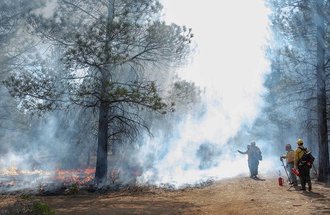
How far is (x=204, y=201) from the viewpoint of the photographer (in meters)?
11.6

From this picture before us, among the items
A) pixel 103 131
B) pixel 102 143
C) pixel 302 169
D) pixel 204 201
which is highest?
pixel 103 131

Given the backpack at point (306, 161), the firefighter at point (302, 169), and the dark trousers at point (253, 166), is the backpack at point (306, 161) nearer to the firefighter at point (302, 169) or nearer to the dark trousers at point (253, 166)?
the firefighter at point (302, 169)

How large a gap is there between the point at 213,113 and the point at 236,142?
3.79 meters

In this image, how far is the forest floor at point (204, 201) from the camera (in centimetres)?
962

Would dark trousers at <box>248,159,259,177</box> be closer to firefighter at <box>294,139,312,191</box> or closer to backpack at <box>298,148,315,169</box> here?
firefighter at <box>294,139,312,191</box>

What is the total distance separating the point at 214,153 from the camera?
2433 centimetres

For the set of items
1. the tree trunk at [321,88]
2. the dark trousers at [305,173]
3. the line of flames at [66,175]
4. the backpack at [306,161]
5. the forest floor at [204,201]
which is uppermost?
the tree trunk at [321,88]

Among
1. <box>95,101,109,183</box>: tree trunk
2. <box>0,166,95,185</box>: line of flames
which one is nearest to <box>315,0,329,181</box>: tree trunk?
<box>95,101,109,183</box>: tree trunk

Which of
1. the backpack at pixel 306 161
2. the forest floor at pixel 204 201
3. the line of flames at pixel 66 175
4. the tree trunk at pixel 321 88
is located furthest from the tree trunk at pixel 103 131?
the tree trunk at pixel 321 88

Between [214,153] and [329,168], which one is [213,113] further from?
[329,168]

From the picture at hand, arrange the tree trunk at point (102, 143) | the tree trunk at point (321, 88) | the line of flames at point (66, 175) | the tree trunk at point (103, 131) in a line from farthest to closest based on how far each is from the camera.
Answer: the line of flames at point (66, 175), the tree trunk at point (321, 88), the tree trunk at point (102, 143), the tree trunk at point (103, 131)

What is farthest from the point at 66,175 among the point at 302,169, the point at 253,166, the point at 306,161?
the point at 306,161

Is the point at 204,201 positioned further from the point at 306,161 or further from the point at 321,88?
the point at 321,88

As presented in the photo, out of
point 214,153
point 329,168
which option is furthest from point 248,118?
point 329,168
